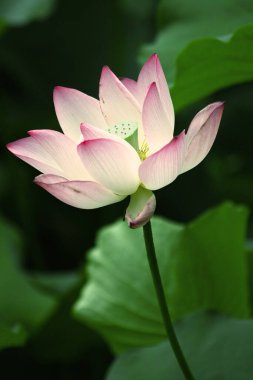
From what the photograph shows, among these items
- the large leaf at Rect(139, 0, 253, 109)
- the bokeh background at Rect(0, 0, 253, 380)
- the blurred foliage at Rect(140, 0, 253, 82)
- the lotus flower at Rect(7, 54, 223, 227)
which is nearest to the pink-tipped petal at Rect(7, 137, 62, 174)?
the lotus flower at Rect(7, 54, 223, 227)

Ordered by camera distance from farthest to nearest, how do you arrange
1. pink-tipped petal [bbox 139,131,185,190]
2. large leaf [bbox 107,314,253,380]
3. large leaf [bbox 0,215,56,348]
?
large leaf [bbox 0,215,56,348], large leaf [bbox 107,314,253,380], pink-tipped petal [bbox 139,131,185,190]

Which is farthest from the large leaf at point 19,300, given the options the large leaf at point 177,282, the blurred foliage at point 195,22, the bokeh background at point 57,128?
the blurred foliage at point 195,22

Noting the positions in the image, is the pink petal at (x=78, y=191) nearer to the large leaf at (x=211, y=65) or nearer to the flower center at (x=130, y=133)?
the flower center at (x=130, y=133)

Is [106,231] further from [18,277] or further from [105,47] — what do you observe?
[105,47]

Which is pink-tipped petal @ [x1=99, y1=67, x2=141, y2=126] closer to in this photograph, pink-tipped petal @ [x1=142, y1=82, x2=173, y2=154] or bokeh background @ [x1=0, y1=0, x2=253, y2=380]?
pink-tipped petal @ [x1=142, y1=82, x2=173, y2=154]

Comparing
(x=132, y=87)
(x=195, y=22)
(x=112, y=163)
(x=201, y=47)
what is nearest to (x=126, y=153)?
(x=112, y=163)

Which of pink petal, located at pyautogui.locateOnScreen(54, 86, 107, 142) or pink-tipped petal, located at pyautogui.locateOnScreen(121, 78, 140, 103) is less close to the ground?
pink petal, located at pyautogui.locateOnScreen(54, 86, 107, 142)
